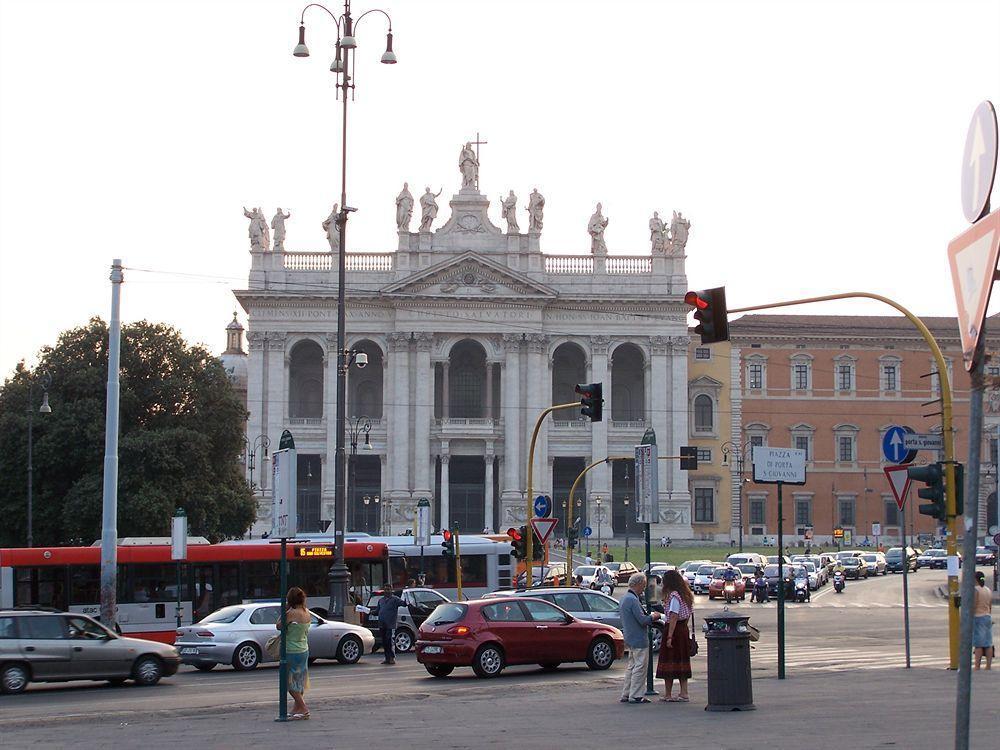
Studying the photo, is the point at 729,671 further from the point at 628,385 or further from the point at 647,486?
the point at 628,385

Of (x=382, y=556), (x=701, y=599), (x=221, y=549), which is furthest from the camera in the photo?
(x=701, y=599)

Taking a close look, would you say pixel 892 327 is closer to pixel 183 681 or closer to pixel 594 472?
pixel 594 472

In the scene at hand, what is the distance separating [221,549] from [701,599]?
25.4 m

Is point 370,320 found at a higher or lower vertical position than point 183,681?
higher

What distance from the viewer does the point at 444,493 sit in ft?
296

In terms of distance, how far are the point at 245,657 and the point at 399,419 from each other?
205 ft

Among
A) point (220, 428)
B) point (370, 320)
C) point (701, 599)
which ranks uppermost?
point (370, 320)

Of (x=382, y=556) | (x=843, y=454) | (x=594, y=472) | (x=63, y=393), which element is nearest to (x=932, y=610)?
(x=382, y=556)

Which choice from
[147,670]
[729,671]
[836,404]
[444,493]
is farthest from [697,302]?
[836,404]

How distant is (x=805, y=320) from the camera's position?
328 feet

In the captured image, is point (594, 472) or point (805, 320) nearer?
point (594, 472)

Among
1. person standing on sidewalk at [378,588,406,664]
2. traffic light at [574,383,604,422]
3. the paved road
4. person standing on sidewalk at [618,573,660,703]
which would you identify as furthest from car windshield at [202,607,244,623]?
person standing on sidewalk at [618,573,660,703]

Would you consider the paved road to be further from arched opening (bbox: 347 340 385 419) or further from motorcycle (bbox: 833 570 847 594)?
arched opening (bbox: 347 340 385 419)

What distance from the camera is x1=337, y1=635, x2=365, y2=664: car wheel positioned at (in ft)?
93.3
